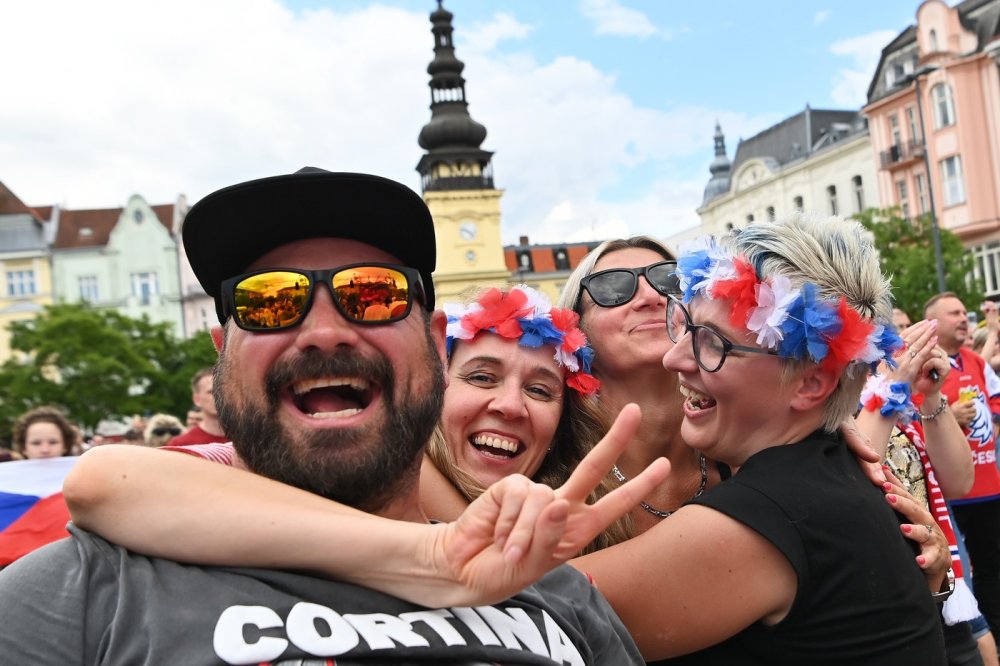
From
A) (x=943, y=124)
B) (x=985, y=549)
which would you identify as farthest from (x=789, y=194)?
(x=985, y=549)

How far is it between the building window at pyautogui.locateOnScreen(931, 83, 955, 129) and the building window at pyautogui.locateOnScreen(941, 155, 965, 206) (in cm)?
144

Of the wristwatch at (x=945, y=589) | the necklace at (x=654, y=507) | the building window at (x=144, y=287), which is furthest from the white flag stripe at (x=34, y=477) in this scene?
the building window at (x=144, y=287)

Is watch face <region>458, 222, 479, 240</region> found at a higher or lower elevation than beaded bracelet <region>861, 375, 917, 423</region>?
higher

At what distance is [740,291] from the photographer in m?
2.40

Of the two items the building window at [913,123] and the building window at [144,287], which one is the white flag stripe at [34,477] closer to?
the building window at [913,123]

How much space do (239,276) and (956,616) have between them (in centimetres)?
280

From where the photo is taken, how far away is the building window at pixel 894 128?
38719 millimetres

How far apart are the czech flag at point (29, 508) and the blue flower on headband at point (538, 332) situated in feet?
5.16

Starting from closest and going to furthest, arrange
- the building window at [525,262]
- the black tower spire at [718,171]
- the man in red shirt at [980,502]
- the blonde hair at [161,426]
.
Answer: the man in red shirt at [980,502]
the blonde hair at [161,426]
the black tower spire at [718,171]
the building window at [525,262]

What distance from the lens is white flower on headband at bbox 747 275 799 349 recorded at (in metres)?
2.30

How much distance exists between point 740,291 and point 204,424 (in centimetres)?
545

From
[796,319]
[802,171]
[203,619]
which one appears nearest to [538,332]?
[796,319]

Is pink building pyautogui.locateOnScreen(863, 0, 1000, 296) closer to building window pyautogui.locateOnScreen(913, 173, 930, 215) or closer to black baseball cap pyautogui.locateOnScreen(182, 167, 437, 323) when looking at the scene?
building window pyautogui.locateOnScreen(913, 173, 930, 215)

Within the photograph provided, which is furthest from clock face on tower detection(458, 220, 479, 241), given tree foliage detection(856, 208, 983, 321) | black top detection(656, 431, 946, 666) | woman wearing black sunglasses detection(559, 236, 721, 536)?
black top detection(656, 431, 946, 666)
